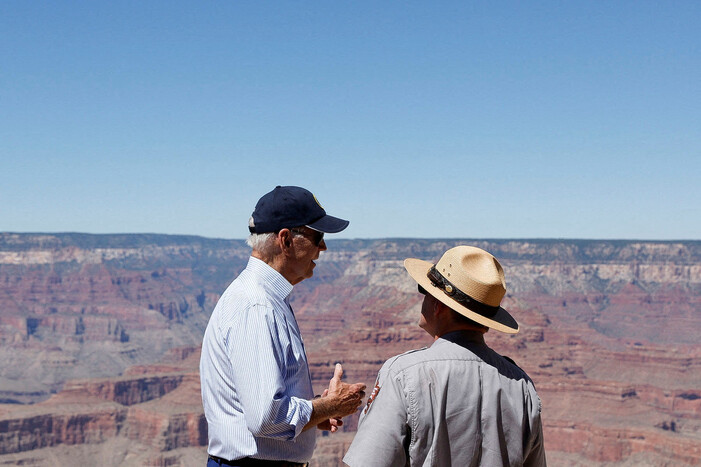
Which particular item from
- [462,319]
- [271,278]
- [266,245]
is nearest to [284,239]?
[266,245]

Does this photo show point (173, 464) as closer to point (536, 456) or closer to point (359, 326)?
point (359, 326)

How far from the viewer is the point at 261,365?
3.81 m

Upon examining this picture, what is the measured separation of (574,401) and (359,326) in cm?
2440

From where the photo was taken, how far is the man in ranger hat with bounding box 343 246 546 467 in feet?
11.6

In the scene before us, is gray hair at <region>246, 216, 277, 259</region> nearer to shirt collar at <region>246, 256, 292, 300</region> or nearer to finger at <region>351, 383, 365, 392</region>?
shirt collar at <region>246, 256, 292, 300</region>

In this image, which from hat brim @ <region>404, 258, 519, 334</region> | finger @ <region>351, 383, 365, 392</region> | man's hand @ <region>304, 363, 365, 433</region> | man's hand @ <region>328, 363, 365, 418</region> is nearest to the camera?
hat brim @ <region>404, 258, 519, 334</region>

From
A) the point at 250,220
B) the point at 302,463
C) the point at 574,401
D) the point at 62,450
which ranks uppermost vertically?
the point at 250,220

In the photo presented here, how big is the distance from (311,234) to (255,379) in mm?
942

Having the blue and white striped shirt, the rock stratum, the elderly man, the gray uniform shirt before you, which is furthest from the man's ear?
the rock stratum

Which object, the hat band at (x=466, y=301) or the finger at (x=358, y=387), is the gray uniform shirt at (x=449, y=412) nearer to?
the hat band at (x=466, y=301)

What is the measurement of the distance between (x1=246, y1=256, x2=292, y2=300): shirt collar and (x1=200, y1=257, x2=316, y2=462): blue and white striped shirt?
6 cm

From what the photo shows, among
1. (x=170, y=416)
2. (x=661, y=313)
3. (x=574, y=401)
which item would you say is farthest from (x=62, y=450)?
(x=661, y=313)

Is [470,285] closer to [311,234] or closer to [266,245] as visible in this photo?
[311,234]

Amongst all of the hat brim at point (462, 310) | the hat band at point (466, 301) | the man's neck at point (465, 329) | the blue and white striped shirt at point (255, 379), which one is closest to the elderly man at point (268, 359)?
the blue and white striped shirt at point (255, 379)
